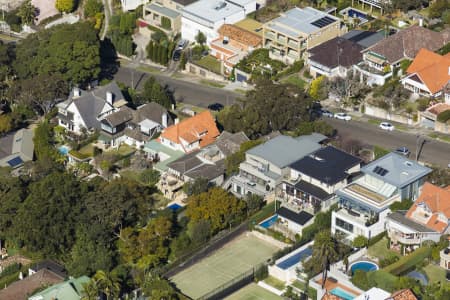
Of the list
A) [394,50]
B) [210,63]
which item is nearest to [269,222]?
[394,50]

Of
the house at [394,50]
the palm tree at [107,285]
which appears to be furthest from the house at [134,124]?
the palm tree at [107,285]

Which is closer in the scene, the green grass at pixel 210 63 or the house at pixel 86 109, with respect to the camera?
the house at pixel 86 109

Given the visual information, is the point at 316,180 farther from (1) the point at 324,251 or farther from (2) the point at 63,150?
→ (2) the point at 63,150

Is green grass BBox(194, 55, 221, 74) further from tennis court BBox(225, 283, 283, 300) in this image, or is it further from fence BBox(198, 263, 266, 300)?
tennis court BBox(225, 283, 283, 300)

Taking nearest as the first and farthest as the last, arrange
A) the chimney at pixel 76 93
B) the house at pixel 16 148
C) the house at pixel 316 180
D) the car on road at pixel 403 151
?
the house at pixel 316 180 < the car on road at pixel 403 151 < the house at pixel 16 148 < the chimney at pixel 76 93

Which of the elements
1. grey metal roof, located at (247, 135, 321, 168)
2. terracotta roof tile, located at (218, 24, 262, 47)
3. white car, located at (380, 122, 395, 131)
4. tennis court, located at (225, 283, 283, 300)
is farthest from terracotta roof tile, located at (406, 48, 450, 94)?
tennis court, located at (225, 283, 283, 300)

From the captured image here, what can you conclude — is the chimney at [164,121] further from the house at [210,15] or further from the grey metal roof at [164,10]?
the grey metal roof at [164,10]
